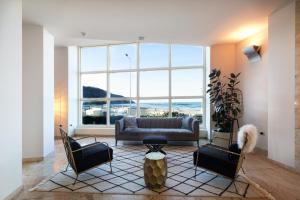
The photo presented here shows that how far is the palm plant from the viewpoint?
5582 millimetres

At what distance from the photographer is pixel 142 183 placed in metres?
3.21

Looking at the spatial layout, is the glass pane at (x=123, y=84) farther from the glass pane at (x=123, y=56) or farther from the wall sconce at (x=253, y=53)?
the wall sconce at (x=253, y=53)

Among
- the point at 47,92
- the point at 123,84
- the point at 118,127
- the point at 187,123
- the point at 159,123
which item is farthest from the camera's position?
the point at 123,84

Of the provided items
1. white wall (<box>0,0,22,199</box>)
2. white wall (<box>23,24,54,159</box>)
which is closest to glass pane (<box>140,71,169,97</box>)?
white wall (<box>23,24,54,159</box>)

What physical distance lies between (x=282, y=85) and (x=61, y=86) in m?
6.45

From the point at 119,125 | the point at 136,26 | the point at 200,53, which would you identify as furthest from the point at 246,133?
the point at 200,53

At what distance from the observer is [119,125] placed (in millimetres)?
5922

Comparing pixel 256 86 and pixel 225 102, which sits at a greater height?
pixel 256 86

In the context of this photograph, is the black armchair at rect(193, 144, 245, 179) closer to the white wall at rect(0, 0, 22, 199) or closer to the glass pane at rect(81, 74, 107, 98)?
the white wall at rect(0, 0, 22, 199)

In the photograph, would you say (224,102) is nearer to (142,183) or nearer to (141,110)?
(141,110)

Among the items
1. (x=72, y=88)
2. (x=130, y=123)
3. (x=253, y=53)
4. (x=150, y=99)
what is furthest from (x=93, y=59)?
(x=253, y=53)

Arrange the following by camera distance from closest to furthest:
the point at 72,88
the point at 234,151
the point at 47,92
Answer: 1. the point at 234,151
2. the point at 47,92
3. the point at 72,88

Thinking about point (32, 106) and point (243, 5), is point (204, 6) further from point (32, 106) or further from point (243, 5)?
point (32, 106)

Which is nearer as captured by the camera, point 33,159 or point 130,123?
point 33,159
